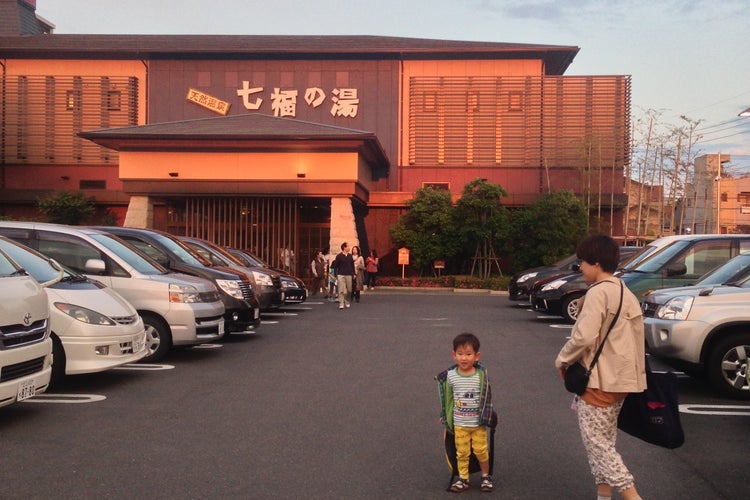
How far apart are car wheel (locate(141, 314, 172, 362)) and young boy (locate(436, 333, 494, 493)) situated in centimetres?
A: 668

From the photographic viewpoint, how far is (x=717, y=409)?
8.12 meters

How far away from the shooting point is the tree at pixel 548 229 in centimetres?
3309

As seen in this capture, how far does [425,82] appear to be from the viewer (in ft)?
126

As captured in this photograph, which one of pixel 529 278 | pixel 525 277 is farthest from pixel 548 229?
pixel 529 278

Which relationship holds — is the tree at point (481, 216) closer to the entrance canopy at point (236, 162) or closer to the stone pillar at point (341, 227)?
the entrance canopy at point (236, 162)

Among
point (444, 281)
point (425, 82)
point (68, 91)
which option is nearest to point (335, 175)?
point (444, 281)

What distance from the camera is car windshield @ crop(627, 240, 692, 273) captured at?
13164mm

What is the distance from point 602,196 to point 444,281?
11049 mm

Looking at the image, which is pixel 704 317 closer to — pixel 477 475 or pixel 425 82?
pixel 477 475

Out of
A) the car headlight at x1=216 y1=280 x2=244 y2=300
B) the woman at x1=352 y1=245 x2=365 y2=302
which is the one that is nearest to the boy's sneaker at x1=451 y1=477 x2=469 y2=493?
the car headlight at x1=216 y1=280 x2=244 y2=300

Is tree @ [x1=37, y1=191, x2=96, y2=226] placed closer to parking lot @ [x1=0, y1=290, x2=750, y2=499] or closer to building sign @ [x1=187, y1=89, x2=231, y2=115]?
building sign @ [x1=187, y1=89, x2=231, y2=115]

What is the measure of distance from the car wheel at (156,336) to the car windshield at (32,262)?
2.37m

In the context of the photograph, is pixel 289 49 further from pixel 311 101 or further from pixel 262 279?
pixel 262 279

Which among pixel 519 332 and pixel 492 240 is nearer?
pixel 519 332
